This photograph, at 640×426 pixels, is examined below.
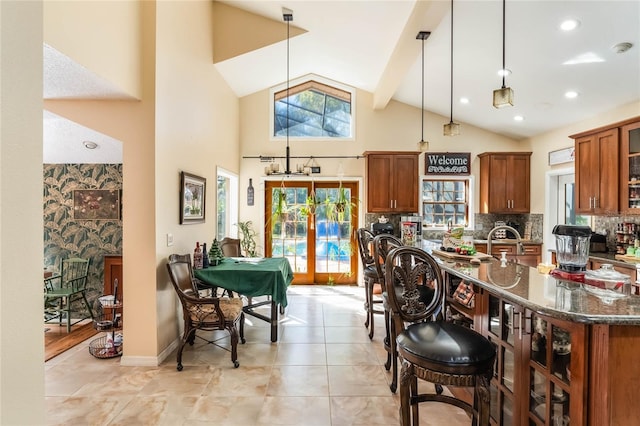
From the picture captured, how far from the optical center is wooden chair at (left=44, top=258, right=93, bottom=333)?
4.27 metres

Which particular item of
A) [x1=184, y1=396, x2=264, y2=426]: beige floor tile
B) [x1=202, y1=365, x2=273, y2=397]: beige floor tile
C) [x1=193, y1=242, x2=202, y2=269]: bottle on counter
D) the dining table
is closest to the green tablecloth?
the dining table

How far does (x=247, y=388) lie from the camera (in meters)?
2.76

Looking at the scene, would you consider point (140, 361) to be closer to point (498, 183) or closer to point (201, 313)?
point (201, 313)

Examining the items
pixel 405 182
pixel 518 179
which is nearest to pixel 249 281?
pixel 405 182

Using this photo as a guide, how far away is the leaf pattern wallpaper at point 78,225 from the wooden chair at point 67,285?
0.35 ft

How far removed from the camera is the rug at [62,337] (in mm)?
3500

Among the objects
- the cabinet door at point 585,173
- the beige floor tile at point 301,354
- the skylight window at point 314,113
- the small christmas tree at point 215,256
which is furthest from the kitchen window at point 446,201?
the small christmas tree at point 215,256

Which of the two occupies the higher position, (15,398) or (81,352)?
(15,398)

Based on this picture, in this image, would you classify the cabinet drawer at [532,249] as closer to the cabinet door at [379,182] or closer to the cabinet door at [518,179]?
the cabinet door at [518,179]

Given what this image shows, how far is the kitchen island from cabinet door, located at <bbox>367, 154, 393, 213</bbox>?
362 centimetres

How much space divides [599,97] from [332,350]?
4687 mm

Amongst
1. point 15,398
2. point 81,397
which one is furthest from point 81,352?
point 15,398

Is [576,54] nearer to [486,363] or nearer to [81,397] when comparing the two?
[486,363]

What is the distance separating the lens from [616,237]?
4426mm
